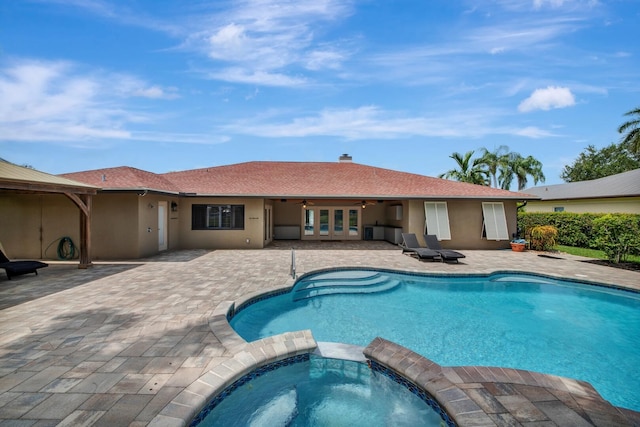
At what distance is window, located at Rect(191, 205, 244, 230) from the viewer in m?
15.3

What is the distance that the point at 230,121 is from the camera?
62.4 feet

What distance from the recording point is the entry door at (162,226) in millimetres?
13633

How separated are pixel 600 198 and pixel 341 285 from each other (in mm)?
20330

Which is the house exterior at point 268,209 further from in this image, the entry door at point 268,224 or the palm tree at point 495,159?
the palm tree at point 495,159

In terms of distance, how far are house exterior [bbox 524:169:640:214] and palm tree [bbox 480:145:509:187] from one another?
584 cm

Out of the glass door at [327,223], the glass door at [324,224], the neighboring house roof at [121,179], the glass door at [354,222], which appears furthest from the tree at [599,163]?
the neighboring house roof at [121,179]

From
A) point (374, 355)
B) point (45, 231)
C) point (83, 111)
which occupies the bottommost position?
point (374, 355)

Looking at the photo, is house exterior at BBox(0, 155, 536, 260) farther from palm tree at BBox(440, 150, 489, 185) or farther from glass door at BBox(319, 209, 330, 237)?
palm tree at BBox(440, 150, 489, 185)

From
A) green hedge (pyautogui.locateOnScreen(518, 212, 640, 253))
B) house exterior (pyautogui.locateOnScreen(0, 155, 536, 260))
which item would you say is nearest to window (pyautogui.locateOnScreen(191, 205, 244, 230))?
house exterior (pyautogui.locateOnScreen(0, 155, 536, 260))

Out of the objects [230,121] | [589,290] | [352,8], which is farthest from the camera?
[230,121]

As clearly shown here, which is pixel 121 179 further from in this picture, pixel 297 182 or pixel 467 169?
pixel 467 169

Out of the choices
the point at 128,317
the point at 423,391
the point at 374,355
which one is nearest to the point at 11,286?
the point at 128,317

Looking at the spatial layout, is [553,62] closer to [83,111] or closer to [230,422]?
[230,422]

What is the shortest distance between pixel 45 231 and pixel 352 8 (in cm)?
1432
